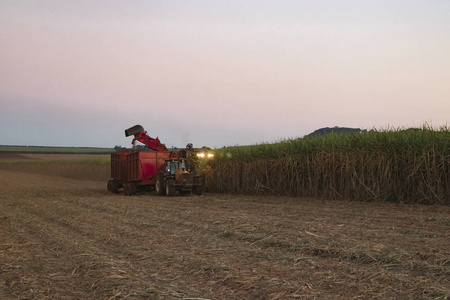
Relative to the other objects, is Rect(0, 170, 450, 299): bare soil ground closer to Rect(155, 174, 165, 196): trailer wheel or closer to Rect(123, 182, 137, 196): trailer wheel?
Rect(155, 174, 165, 196): trailer wheel

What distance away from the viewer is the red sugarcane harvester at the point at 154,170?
2034cm

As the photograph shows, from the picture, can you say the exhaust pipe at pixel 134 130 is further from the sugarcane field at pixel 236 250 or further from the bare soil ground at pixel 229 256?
the bare soil ground at pixel 229 256

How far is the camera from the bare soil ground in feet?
18.4

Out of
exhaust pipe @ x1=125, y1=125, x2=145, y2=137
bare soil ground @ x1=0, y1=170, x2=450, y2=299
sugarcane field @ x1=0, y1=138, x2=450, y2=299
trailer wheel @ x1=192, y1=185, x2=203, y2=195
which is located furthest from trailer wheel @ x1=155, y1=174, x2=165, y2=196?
bare soil ground @ x1=0, y1=170, x2=450, y2=299

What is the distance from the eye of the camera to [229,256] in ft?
24.2

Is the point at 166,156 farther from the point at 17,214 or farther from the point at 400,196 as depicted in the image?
the point at 400,196

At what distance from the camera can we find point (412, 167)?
49.9 feet

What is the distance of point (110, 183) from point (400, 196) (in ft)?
52.9

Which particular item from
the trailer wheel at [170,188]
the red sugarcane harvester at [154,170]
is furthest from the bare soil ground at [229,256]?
the red sugarcane harvester at [154,170]

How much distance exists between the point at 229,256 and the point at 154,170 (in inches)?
591

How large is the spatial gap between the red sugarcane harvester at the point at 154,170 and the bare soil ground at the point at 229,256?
7721 mm

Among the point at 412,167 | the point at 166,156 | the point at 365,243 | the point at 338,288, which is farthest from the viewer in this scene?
the point at 166,156

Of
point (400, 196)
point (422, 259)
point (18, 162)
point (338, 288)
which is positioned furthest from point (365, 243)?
point (18, 162)

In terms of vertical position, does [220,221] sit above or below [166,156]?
below
